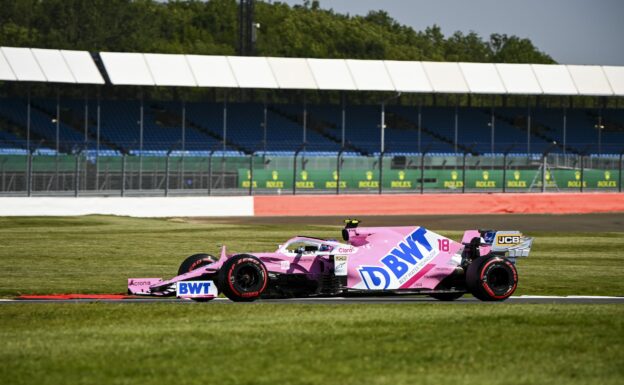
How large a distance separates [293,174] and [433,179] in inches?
245

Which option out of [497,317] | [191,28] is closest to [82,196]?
[497,317]

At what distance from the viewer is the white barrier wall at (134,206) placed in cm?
4112

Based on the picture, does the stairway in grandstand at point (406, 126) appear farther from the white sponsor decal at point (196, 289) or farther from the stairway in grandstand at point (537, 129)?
the white sponsor decal at point (196, 289)

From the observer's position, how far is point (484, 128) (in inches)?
2613

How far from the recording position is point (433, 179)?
50.2 meters

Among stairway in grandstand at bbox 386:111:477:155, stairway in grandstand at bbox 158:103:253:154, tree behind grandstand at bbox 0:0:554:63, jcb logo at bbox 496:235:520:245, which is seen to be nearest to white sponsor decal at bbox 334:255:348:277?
jcb logo at bbox 496:235:520:245

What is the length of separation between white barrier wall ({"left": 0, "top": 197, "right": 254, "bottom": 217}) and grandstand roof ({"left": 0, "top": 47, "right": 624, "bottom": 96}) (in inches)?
307

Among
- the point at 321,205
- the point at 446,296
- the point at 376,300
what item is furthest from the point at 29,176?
the point at 446,296

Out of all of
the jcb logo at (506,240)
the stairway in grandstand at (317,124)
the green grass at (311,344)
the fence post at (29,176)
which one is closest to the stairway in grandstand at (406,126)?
the stairway in grandstand at (317,124)

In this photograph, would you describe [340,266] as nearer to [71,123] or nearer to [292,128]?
[71,123]

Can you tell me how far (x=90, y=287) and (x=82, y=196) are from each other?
22.5 m

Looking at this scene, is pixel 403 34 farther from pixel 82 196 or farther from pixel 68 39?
pixel 82 196

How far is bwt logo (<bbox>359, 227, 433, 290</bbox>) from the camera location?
59.6 feet

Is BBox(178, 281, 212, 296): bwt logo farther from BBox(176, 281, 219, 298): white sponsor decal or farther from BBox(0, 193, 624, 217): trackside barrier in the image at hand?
BBox(0, 193, 624, 217): trackside barrier
